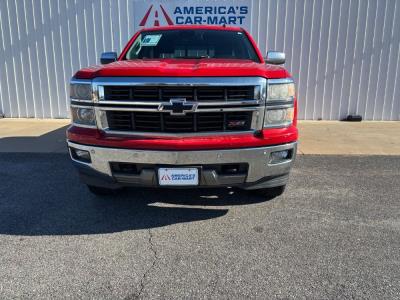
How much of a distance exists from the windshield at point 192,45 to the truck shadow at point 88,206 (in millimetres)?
1751

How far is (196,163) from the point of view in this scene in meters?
3.23

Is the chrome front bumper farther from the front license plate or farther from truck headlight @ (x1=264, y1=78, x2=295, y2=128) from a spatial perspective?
truck headlight @ (x1=264, y1=78, x2=295, y2=128)

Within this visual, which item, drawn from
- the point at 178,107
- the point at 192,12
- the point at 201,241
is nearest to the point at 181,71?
the point at 178,107

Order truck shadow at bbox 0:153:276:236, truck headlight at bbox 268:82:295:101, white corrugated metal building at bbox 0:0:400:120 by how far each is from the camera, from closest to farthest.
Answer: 1. truck headlight at bbox 268:82:295:101
2. truck shadow at bbox 0:153:276:236
3. white corrugated metal building at bbox 0:0:400:120

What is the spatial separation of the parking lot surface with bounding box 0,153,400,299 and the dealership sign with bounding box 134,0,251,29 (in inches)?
197

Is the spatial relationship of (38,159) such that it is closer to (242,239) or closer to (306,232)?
(242,239)

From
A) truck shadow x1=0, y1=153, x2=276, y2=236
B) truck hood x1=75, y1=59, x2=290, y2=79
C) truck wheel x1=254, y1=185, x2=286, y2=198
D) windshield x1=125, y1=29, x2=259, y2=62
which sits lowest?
truck shadow x1=0, y1=153, x2=276, y2=236

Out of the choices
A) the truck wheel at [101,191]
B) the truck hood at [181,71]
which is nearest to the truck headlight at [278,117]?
the truck hood at [181,71]

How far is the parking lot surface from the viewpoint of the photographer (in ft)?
8.77

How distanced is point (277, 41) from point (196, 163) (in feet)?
20.5

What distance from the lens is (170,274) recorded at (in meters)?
2.81

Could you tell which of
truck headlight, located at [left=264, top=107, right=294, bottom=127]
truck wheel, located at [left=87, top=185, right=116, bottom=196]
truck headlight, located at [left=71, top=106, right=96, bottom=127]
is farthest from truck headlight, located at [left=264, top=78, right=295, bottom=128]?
truck wheel, located at [left=87, top=185, right=116, bottom=196]

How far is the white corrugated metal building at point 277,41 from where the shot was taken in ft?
27.6

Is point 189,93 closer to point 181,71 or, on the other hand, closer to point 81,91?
point 181,71
